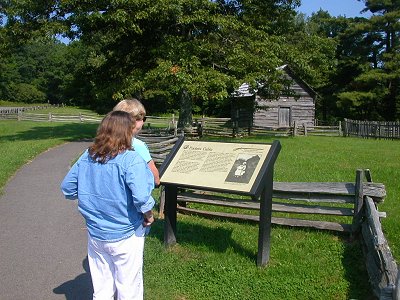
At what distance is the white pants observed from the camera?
3.96 meters

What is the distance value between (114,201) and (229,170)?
6.64 ft

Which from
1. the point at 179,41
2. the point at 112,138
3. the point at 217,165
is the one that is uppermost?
the point at 179,41

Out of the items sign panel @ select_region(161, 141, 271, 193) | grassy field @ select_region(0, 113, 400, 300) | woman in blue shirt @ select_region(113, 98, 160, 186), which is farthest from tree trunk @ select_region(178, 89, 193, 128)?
woman in blue shirt @ select_region(113, 98, 160, 186)

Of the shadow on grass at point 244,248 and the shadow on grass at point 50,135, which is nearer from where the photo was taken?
Answer: the shadow on grass at point 244,248

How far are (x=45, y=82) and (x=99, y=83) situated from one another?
92099 millimetres

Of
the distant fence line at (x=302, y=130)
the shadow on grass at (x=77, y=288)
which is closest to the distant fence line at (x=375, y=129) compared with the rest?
the distant fence line at (x=302, y=130)

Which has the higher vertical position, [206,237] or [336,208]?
[336,208]

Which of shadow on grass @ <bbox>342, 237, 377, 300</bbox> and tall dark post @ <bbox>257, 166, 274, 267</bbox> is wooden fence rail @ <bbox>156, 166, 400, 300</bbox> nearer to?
shadow on grass @ <bbox>342, 237, 377, 300</bbox>

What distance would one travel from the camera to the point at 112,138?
12.4 ft

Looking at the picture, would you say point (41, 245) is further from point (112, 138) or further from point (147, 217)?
point (112, 138)

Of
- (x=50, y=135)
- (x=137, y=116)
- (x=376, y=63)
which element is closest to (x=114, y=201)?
(x=137, y=116)

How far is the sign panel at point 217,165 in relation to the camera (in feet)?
17.8

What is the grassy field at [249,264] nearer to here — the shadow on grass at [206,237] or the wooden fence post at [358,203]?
the shadow on grass at [206,237]

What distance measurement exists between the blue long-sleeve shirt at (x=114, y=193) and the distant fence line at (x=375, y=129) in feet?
101
